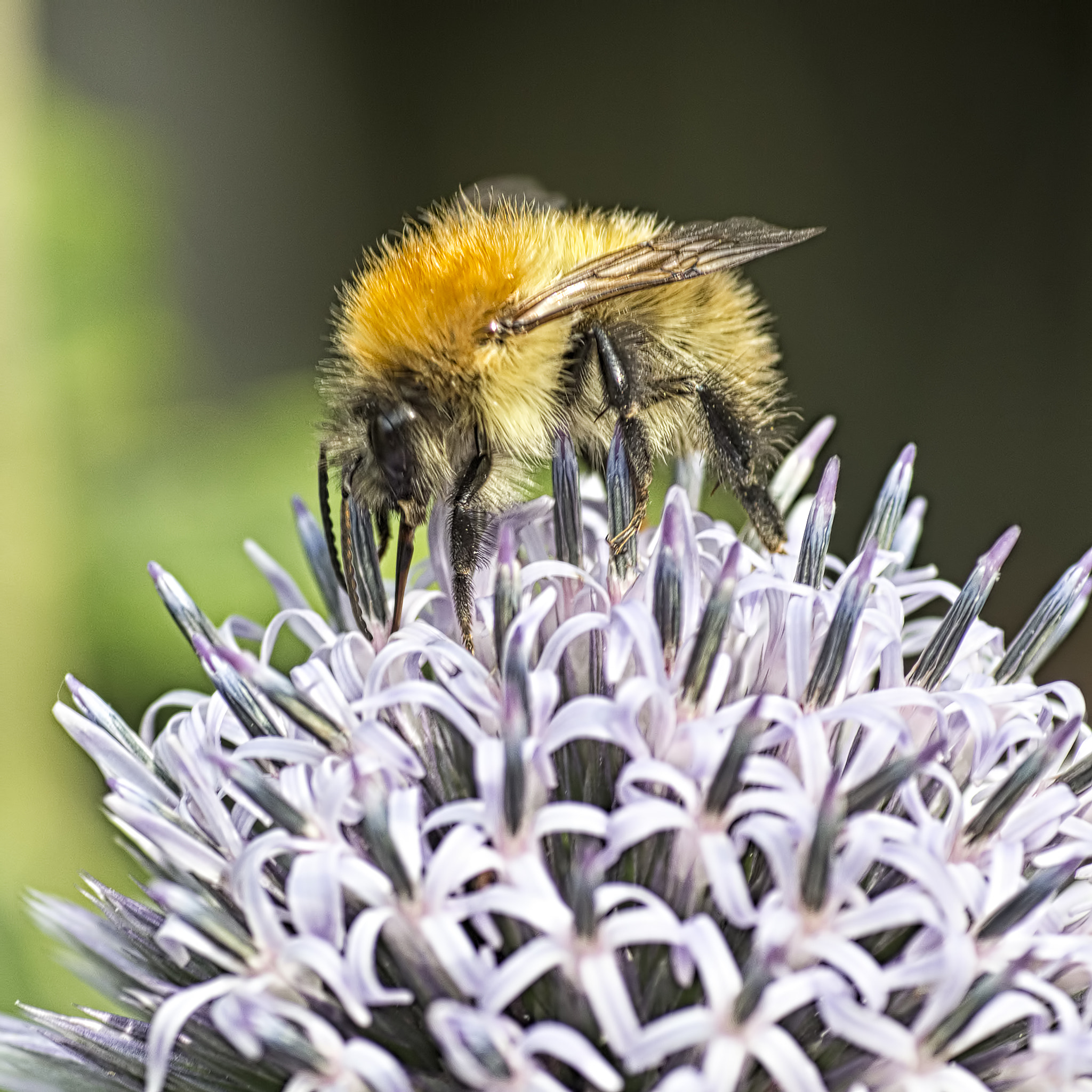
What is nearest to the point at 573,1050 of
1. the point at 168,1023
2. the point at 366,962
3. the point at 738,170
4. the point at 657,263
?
the point at 366,962

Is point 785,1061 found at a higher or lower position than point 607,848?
lower

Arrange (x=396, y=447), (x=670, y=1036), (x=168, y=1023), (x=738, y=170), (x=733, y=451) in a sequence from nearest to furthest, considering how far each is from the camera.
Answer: (x=670, y=1036) < (x=168, y=1023) < (x=396, y=447) < (x=733, y=451) < (x=738, y=170)

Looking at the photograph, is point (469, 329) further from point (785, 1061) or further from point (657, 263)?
point (785, 1061)

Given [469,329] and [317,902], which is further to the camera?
[469,329]

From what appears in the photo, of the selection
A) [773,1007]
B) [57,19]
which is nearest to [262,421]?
[773,1007]

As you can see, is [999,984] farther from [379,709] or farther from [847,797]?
[379,709]

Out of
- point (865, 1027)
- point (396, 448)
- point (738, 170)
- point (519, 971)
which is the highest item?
point (738, 170)

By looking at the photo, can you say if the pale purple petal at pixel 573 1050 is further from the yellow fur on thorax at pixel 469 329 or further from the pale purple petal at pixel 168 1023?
the yellow fur on thorax at pixel 469 329

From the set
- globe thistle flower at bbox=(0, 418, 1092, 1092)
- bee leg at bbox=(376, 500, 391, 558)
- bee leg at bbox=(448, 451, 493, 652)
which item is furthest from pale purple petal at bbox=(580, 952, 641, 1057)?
bee leg at bbox=(376, 500, 391, 558)
